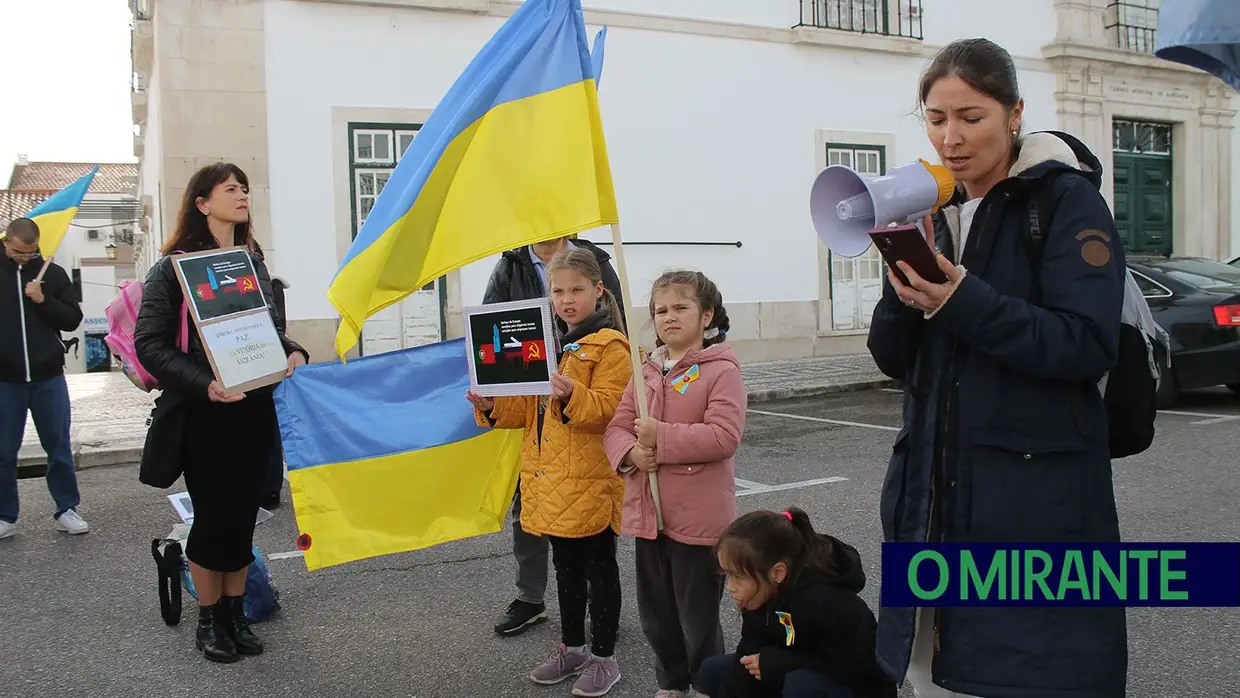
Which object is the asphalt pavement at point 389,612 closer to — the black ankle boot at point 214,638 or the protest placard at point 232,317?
the black ankle boot at point 214,638

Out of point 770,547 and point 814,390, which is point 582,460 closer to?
point 770,547

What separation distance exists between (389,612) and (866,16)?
14505mm

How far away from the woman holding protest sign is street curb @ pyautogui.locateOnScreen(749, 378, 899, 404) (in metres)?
8.04

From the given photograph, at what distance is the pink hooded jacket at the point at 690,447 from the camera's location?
3045mm

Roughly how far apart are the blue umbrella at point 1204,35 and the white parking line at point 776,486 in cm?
418

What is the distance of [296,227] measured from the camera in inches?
484

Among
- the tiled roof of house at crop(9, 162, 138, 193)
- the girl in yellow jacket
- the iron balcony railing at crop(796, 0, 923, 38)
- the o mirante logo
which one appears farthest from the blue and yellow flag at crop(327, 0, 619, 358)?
the tiled roof of house at crop(9, 162, 138, 193)

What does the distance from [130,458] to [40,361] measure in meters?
2.89

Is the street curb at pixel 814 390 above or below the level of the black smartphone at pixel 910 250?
below

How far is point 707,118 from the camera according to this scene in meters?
14.6

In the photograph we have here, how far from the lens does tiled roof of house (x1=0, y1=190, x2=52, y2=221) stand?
1465 inches

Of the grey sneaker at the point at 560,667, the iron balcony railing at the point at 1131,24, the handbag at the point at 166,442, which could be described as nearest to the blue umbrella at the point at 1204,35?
the grey sneaker at the point at 560,667

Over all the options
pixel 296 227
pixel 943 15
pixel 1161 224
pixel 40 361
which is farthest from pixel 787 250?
pixel 40 361

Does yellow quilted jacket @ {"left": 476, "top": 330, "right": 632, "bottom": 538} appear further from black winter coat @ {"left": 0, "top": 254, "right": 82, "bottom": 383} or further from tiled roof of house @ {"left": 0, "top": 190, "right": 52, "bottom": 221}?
Answer: tiled roof of house @ {"left": 0, "top": 190, "right": 52, "bottom": 221}
